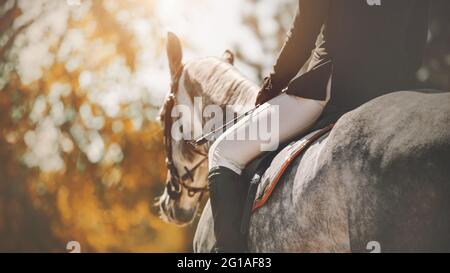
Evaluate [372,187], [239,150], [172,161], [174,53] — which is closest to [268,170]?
[239,150]

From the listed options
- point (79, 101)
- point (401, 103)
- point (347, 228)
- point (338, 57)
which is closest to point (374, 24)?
point (338, 57)

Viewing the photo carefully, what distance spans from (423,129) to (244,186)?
120 cm

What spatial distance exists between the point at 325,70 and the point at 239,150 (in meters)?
0.62

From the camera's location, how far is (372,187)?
6.61ft

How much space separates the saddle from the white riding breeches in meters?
0.06

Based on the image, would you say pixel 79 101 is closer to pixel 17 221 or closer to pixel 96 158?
pixel 96 158

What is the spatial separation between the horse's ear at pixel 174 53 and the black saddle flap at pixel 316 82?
66.6 inches

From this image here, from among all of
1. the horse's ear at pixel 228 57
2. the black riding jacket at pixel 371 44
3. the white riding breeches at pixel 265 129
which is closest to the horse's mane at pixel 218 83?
the horse's ear at pixel 228 57

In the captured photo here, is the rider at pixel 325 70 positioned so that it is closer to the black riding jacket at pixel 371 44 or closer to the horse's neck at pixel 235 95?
the black riding jacket at pixel 371 44

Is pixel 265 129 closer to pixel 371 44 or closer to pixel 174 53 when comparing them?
pixel 371 44

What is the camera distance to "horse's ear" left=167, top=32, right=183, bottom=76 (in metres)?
4.21

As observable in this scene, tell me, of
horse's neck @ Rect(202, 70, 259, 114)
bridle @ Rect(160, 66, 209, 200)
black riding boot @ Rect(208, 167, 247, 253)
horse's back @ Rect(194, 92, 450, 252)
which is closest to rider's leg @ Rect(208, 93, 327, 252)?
black riding boot @ Rect(208, 167, 247, 253)

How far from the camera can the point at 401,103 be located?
210 centimetres
